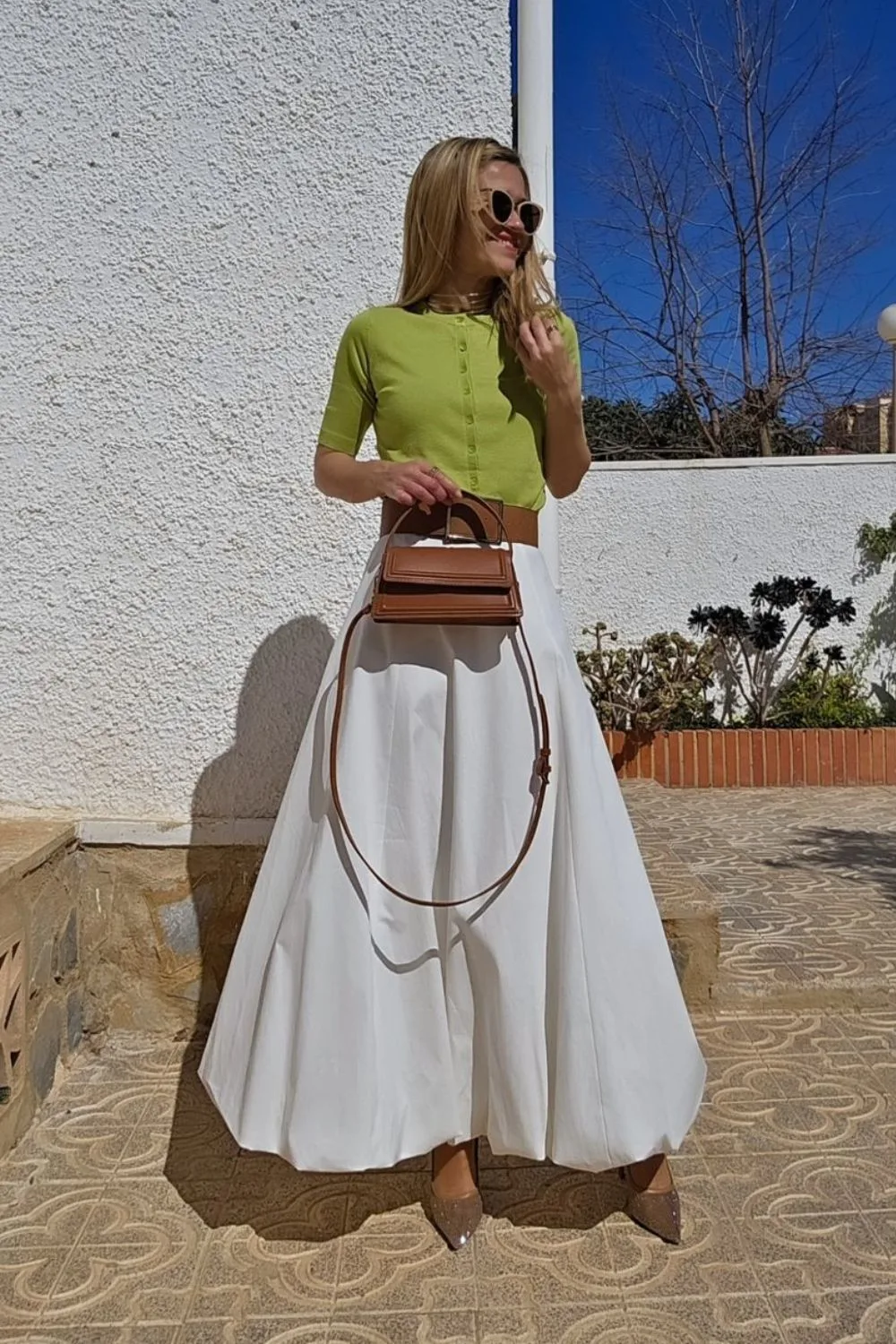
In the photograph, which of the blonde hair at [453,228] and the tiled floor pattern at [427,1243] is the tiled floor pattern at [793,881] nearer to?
the tiled floor pattern at [427,1243]

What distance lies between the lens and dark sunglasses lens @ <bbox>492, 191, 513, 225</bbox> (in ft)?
5.70

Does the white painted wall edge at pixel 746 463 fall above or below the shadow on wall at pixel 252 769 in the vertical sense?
above

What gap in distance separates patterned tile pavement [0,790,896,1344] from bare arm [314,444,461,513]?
3.97 feet

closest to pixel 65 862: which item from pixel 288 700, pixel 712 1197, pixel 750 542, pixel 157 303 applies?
pixel 288 700

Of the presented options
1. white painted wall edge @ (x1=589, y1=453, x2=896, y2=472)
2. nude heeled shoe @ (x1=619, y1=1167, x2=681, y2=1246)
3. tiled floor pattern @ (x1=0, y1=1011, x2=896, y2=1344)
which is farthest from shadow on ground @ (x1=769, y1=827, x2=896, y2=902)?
white painted wall edge @ (x1=589, y1=453, x2=896, y2=472)

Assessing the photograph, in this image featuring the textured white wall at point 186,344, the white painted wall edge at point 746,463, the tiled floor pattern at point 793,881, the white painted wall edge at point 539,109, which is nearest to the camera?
the textured white wall at point 186,344

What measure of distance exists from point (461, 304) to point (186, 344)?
916 mm

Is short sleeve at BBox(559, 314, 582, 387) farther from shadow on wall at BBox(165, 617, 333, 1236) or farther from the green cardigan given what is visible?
shadow on wall at BBox(165, 617, 333, 1236)

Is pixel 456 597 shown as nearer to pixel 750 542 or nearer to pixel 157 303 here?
pixel 157 303

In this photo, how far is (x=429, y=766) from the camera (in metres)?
1.78

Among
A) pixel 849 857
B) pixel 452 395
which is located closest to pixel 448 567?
pixel 452 395

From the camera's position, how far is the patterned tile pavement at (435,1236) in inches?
62.1

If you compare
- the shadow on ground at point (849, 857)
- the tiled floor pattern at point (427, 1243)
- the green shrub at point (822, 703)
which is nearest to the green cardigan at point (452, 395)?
the tiled floor pattern at point (427, 1243)

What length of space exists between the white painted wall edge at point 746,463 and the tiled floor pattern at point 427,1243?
606cm
